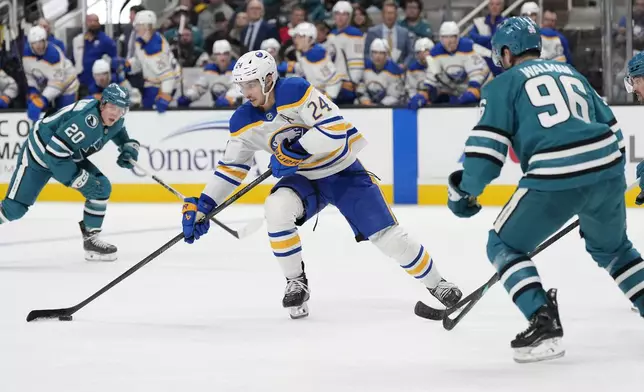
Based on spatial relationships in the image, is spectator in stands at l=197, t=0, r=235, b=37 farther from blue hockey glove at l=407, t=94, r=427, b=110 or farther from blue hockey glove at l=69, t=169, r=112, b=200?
blue hockey glove at l=69, t=169, r=112, b=200

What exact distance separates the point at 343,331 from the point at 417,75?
5263 millimetres

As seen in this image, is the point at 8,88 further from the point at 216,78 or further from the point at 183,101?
the point at 216,78

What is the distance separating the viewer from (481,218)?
7.43 m

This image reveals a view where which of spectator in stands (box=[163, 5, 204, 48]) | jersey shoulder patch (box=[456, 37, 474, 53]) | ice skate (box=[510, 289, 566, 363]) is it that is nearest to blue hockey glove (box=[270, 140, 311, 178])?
ice skate (box=[510, 289, 566, 363])

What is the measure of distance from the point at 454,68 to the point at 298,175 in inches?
184

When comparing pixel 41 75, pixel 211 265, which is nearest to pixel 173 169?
pixel 41 75

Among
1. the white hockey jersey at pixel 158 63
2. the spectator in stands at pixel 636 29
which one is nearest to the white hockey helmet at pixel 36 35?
the white hockey jersey at pixel 158 63

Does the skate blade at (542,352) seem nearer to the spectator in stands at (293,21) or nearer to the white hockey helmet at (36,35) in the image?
the spectator in stands at (293,21)

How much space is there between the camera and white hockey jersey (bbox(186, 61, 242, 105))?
9.27 metres

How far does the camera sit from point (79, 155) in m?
5.69

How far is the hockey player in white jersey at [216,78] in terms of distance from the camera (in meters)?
9.26

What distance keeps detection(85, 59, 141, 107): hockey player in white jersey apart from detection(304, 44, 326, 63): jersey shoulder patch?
163 centimetres

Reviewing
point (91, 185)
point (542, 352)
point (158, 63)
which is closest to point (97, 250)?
point (91, 185)

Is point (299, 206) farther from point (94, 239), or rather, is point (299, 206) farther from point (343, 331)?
point (94, 239)
